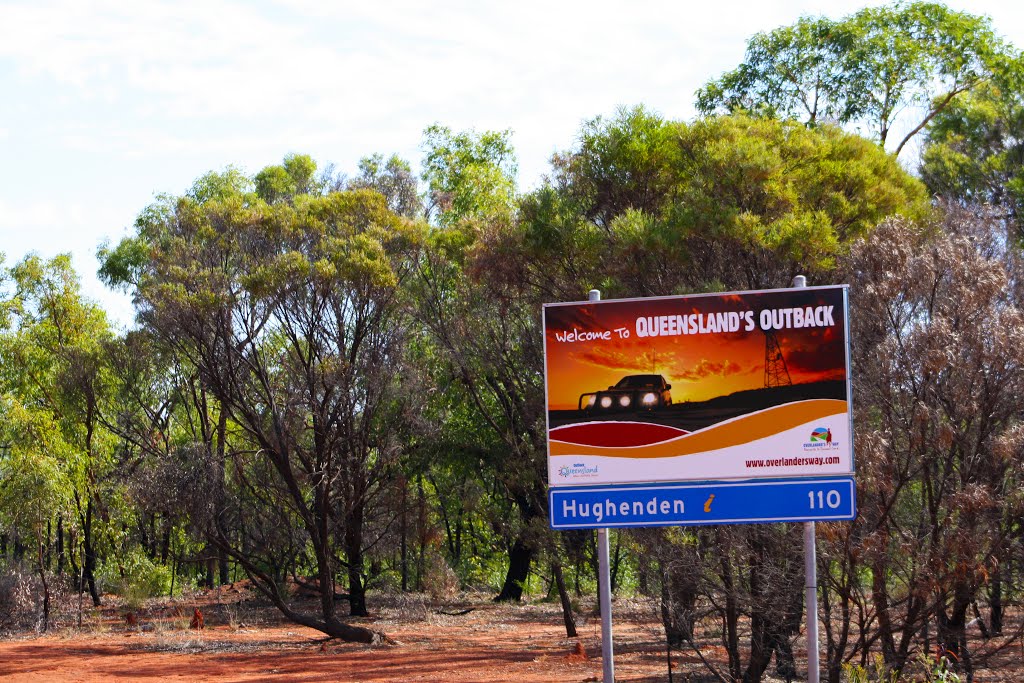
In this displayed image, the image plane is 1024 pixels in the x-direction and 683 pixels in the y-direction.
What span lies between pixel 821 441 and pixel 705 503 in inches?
48.2

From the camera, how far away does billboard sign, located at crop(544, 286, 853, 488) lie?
1027cm

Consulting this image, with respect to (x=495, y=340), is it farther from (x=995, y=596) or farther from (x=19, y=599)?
(x=19, y=599)

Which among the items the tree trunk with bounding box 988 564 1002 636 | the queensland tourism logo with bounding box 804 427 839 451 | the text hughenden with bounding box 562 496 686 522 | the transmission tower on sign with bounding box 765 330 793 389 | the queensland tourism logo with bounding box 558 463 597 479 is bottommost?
the tree trunk with bounding box 988 564 1002 636

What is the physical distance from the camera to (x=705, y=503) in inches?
400

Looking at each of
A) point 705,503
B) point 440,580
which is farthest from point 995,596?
point 440,580

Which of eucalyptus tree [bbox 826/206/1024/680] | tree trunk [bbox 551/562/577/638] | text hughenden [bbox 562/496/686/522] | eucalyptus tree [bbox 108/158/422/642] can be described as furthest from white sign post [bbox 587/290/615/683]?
eucalyptus tree [bbox 108/158/422/642]

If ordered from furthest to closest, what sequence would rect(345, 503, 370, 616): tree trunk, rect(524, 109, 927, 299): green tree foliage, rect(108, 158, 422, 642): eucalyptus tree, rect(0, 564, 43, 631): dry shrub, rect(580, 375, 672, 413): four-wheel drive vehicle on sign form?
rect(345, 503, 370, 616): tree trunk, rect(0, 564, 43, 631): dry shrub, rect(108, 158, 422, 642): eucalyptus tree, rect(524, 109, 927, 299): green tree foliage, rect(580, 375, 672, 413): four-wheel drive vehicle on sign

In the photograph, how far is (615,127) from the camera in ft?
56.7

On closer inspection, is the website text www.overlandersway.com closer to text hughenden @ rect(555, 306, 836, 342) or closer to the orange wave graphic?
the orange wave graphic

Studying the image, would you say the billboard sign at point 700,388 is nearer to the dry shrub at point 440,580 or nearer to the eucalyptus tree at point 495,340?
the eucalyptus tree at point 495,340

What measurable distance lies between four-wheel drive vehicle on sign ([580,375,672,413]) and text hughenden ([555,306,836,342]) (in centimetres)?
45

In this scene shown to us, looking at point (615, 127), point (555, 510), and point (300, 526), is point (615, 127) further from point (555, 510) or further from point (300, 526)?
point (300, 526)

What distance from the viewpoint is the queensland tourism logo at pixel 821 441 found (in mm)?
10141

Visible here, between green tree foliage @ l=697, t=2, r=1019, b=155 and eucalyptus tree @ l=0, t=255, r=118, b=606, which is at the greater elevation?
green tree foliage @ l=697, t=2, r=1019, b=155
